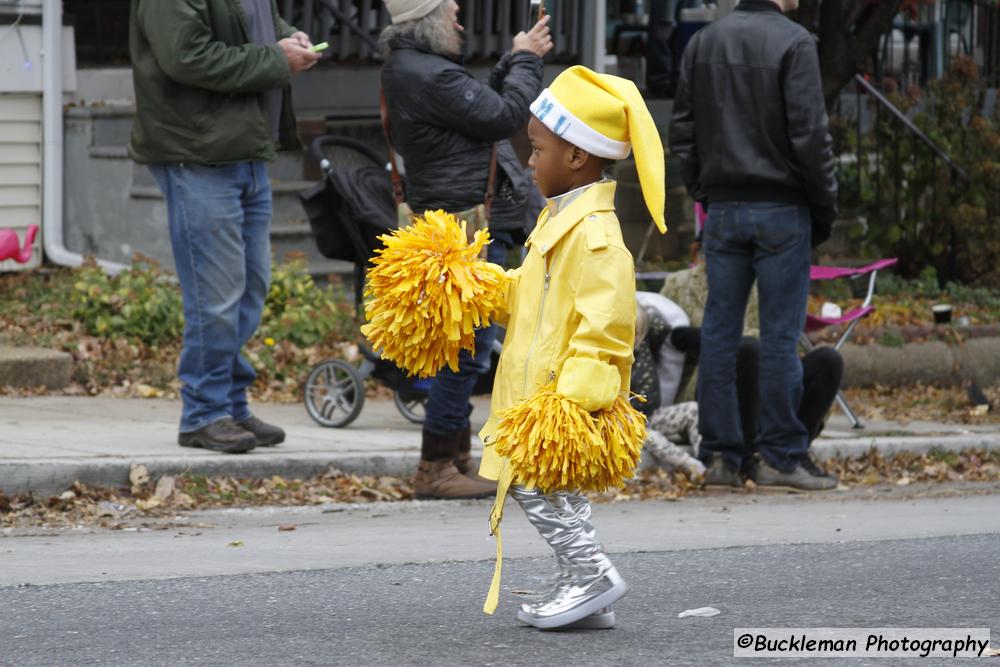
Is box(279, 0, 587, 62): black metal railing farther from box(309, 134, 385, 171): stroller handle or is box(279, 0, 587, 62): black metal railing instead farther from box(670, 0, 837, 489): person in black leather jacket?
box(670, 0, 837, 489): person in black leather jacket

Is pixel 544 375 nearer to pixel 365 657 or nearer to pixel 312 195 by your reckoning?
pixel 365 657

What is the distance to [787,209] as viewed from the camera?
24.3 ft

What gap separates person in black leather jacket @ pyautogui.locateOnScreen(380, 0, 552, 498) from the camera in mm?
7152

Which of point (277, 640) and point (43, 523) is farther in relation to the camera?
point (43, 523)

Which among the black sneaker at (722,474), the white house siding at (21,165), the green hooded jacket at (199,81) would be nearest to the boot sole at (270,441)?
the green hooded jacket at (199,81)

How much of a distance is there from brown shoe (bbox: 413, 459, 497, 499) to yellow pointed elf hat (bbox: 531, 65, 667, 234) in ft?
8.14

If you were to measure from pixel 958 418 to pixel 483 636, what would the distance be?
590 centimetres

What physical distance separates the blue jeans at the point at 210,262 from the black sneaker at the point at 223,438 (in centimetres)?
3

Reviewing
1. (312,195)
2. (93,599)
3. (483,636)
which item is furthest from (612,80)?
(312,195)

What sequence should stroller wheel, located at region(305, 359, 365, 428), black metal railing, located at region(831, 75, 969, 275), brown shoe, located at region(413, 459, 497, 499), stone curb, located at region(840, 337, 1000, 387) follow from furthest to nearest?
black metal railing, located at region(831, 75, 969, 275) → stone curb, located at region(840, 337, 1000, 387) → stroller wheel, located at region(305, 359, 365, 428) → brown shoe, located at region(413, 459, 497, 499)

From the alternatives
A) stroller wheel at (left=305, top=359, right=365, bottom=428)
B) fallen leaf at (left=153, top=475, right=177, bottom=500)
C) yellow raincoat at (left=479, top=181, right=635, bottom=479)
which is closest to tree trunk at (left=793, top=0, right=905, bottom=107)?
stroller wheel at (left=305, top=359, right=365, bottom=428)

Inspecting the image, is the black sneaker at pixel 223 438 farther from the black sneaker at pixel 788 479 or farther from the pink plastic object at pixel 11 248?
the pink plastic object at pixel 11 248

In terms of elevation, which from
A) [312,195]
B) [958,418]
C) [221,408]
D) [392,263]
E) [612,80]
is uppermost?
[612,80]

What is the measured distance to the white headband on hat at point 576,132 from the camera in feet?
16.2
